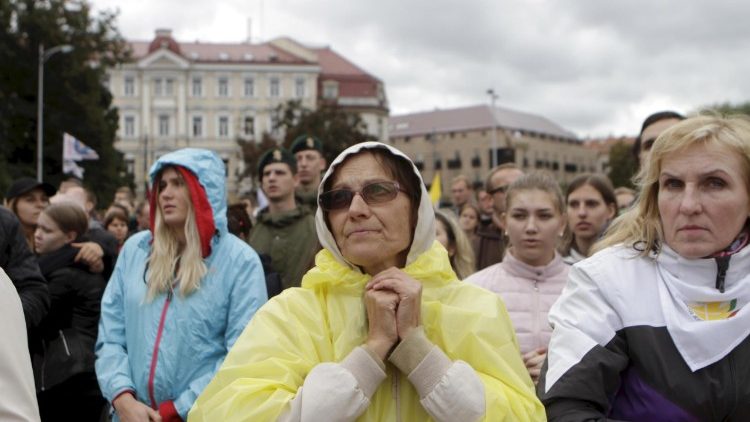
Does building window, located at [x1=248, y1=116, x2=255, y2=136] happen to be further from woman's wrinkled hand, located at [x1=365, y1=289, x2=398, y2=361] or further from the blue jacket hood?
woman's wrinkled hand, located at [x1=365, y1=289, x2=398, y2=361]

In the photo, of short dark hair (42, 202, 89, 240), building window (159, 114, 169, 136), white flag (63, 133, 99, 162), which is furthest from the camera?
building window (159, 114, 169, 136)

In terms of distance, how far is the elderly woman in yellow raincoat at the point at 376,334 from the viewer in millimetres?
2504

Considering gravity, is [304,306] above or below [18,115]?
below

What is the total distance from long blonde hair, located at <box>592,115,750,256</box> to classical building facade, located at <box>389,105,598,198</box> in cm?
10152

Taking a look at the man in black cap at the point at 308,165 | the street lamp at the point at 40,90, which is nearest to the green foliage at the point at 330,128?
the street lamp at the point at 40,90

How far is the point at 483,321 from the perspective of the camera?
8.79 ft

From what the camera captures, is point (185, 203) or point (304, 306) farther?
point (185, 203)

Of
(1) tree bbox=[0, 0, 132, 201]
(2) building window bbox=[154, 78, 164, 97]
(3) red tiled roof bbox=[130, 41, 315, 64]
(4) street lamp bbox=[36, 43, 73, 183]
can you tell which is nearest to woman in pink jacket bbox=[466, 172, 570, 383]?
(4) street lamp bbox=[36, 43, 73, 183]

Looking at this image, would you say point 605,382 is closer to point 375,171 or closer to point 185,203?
point 375,171

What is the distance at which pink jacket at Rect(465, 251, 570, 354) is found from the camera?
4.34 m

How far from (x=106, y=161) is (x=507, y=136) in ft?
235

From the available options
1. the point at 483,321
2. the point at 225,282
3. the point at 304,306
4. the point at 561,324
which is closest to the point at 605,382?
the point at 561,324

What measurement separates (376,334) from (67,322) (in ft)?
10.3

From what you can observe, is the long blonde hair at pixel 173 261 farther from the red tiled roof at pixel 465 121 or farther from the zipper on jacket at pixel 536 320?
the red tiled roof at pixel 465 121
